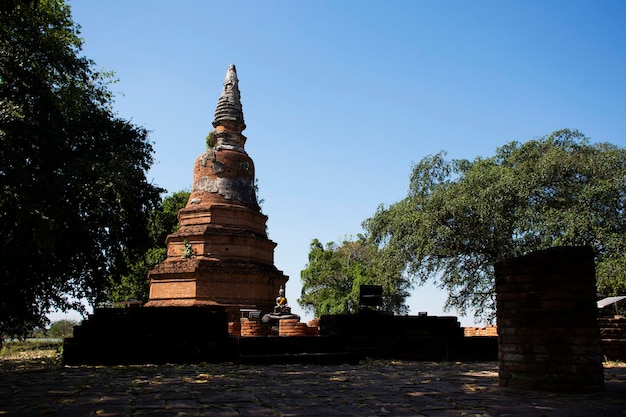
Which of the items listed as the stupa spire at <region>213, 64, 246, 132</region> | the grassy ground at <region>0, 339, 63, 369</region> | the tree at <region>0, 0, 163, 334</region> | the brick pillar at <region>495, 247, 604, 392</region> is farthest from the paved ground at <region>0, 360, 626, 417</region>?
the stupa spire at <region>213, 64, 246, 132</region>

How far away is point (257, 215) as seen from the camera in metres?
23.1

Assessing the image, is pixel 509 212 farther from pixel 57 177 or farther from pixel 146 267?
pixel 146 267

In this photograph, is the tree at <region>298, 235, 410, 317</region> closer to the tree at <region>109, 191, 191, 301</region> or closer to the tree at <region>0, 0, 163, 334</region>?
the tree at <region>109, 191, 191, 301</region>

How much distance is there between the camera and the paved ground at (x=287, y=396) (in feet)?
15.1

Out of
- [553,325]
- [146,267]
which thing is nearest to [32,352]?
[146,267]

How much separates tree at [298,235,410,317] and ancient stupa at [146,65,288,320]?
12569 millimetres

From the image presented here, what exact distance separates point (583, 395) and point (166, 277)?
1719 cm

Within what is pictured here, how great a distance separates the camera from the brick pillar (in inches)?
231

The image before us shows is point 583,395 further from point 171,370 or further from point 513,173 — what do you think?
point 513,173

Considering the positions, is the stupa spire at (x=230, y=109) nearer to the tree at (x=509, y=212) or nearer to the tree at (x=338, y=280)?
the tree at (x=509, y=212)

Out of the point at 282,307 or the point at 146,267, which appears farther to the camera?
the point at 146,267

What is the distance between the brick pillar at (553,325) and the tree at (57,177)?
36.7 feet

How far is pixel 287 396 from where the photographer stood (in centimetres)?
546

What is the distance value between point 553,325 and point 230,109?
20.6m
